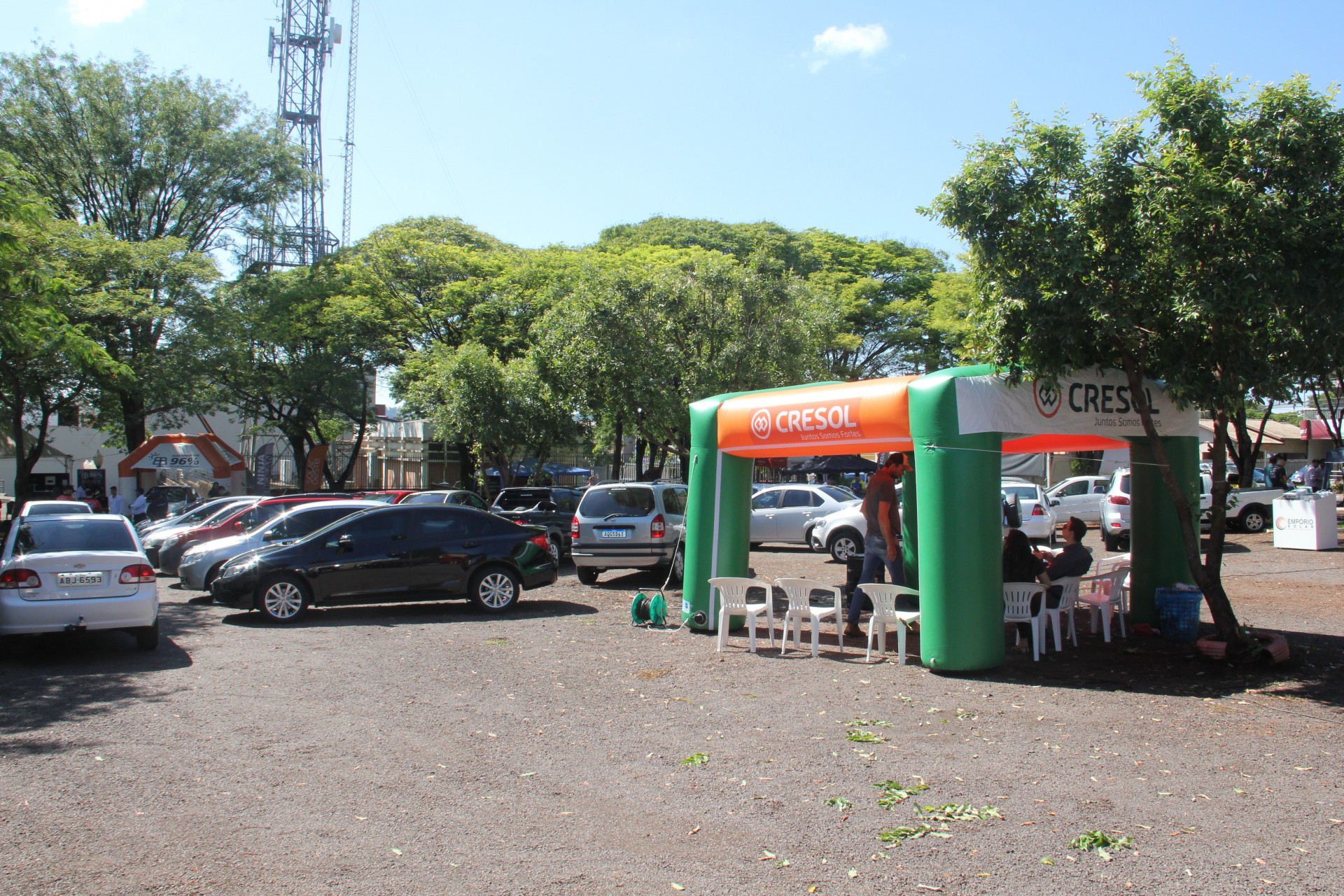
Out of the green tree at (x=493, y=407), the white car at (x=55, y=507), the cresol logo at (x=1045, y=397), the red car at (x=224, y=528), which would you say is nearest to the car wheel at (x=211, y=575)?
the red car at (x=224, y=528)

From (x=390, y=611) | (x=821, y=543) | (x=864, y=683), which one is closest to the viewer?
(x=864, y=683)

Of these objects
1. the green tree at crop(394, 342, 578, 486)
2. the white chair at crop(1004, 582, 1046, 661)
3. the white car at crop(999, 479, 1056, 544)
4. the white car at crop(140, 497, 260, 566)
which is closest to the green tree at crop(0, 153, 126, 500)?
the white car at crop(140, 497, 260, 566)

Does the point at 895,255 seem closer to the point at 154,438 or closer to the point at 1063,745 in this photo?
the point at 154,438

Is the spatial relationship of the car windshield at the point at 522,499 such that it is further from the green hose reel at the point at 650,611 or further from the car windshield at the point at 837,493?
the green hose reel at the point at 650,611

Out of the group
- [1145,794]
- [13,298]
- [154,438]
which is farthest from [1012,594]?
[154,438]

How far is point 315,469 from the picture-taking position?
34031mm

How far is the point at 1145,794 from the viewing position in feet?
17.5

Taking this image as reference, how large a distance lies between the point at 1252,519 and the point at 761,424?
1873 centimetres

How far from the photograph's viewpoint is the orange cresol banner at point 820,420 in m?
9.21

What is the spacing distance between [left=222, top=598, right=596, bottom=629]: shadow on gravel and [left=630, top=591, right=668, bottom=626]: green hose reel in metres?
1.33

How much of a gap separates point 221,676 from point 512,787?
14.4 feet

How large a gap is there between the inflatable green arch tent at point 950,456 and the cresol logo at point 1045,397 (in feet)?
0.03

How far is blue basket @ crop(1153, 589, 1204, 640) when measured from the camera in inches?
388

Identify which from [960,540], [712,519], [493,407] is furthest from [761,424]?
[493,407]
